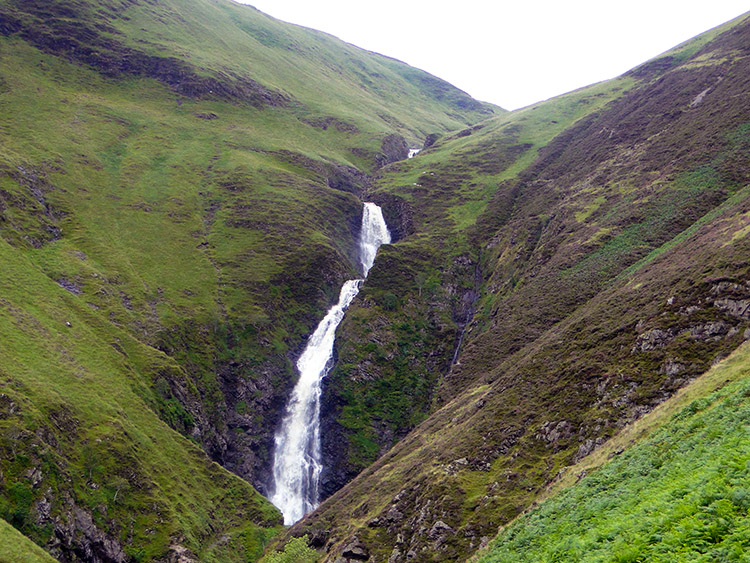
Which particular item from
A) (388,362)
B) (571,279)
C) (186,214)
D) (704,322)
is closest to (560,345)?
(704,322)

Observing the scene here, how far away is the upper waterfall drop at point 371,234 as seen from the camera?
112 m

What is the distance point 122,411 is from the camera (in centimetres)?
5522

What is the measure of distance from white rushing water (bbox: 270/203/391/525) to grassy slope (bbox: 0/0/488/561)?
2835 mm

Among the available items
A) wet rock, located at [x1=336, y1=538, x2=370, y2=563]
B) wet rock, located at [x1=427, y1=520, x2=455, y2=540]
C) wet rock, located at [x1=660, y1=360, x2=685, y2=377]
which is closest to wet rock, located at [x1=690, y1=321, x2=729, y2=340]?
wet rock, located at [x1=660, y1=360, x2=685, y2=377]

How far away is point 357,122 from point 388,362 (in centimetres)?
12353

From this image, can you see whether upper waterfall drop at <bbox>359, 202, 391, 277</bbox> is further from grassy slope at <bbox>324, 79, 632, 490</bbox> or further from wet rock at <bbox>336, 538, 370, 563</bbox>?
wet rock at <bbox>336, 538, 370, 563</bbox>

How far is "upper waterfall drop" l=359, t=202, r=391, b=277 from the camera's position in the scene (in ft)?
369

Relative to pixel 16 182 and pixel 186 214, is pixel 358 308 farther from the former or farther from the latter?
pixel 16 182

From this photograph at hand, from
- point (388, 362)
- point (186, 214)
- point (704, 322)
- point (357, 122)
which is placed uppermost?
point (357, 122)

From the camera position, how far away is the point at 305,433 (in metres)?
72.6

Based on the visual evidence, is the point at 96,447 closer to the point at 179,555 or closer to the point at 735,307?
the point at 179,555

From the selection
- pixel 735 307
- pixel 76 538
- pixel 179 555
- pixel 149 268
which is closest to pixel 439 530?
pixel 735 307

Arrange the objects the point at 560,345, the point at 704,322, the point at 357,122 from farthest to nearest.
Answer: the point at 357,122 < the point at 560,345 < the point at 704,322

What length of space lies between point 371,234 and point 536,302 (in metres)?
60.6
